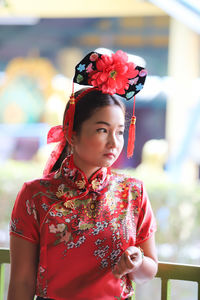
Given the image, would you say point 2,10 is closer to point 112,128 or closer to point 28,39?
point 28,39

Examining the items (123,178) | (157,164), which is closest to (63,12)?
(157,164)

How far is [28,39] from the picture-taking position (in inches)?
206

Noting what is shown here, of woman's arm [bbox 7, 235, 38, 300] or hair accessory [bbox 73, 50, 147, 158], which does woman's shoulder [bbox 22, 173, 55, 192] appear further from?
hair accessory [bbox 73, 50, 147, 158]

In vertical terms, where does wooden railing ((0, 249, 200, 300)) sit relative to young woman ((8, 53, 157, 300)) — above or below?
below

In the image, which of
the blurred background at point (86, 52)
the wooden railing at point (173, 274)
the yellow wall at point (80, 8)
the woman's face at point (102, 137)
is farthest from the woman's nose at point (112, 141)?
the yellow wall at point (80, 8)

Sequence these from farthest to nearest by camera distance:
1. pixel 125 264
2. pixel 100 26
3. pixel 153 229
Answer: pixel 100 26
pixel 153 229
pixel 125 264

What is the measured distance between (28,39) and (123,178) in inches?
160

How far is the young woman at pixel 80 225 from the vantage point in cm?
133

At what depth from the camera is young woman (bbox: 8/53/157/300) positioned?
1332 mm

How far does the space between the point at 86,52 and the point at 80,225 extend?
13.0ft

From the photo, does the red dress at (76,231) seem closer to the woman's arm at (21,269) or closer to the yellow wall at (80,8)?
the woman's arm at (21,269)

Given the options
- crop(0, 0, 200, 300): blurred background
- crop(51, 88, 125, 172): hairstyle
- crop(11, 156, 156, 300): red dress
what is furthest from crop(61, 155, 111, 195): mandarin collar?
crop(0, 0, 200, 300): blurred background

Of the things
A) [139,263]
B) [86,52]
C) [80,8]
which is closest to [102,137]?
[139,263]

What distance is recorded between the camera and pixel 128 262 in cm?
125
